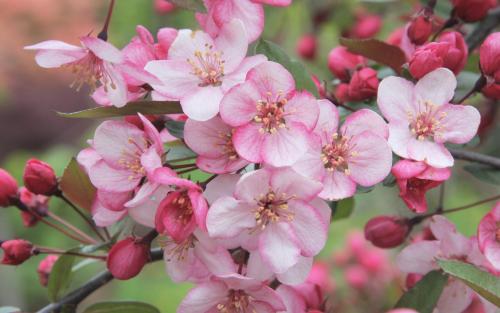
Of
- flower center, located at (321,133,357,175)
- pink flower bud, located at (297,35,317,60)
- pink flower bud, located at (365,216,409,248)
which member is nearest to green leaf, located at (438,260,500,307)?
flower center, located at (321,133,357,175)

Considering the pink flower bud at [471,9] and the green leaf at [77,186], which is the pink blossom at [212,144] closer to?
the green leaf at [77,186]

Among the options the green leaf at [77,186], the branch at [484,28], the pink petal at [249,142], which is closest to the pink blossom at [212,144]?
the pink petal at [249,142]

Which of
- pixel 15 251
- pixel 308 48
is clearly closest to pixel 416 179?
pixel 15 251

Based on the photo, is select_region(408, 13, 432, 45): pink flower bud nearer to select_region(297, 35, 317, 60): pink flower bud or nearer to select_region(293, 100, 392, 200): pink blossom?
select_region(293, 100, 392, 200): pink blossom

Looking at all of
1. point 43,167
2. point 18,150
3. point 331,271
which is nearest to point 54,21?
point 18,150

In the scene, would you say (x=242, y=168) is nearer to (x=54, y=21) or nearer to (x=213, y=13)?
(x=213, y=13)
